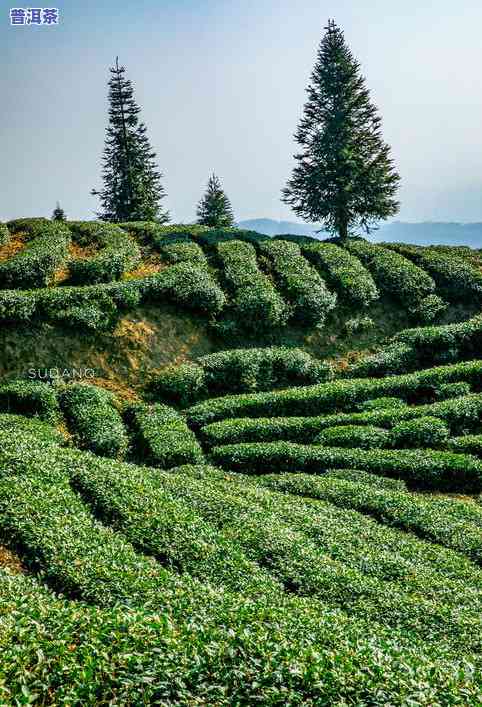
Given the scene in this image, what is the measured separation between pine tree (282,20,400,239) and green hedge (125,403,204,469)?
24768 mm

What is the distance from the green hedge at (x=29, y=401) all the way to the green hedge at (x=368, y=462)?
6575 millimetres

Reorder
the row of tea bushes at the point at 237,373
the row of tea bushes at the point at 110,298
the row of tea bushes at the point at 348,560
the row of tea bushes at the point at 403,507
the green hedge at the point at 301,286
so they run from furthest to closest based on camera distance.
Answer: the green hedge at the point at 301,286 < the row of tea bushes at the point at 110,298 < the row of tea bushes at the point at 237,373 < the row of tea bushes at the point at 403,507 < the row of tea bushes at the point at 348,560

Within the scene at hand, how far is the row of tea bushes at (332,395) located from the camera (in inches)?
960

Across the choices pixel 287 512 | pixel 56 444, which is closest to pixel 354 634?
pixel 287 512

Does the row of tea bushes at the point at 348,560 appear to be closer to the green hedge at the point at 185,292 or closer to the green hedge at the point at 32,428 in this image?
the green hedge at the point at 32,428

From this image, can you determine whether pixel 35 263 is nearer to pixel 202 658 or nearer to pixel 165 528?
pixel 165 528

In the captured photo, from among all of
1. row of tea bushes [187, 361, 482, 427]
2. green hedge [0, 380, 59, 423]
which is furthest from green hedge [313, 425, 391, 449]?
green hedge [0, 380, 59, 423]

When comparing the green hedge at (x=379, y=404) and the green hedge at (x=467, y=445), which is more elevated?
the green hedge at (x=379, y=404)

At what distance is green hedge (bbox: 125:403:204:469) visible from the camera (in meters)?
21.0

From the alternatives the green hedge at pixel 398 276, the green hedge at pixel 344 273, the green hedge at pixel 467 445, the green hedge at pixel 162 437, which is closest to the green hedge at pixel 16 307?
the green hedge at pixel 162 437

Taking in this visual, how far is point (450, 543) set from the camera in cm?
1623

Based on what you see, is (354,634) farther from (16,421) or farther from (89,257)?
(89,257)

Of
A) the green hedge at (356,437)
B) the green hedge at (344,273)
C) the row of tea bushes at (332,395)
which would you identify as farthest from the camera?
the green hedge at (344,273)

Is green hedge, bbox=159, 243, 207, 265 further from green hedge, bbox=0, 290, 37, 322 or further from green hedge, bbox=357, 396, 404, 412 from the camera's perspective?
green hedge, bbox=357, 396, 404, 412
